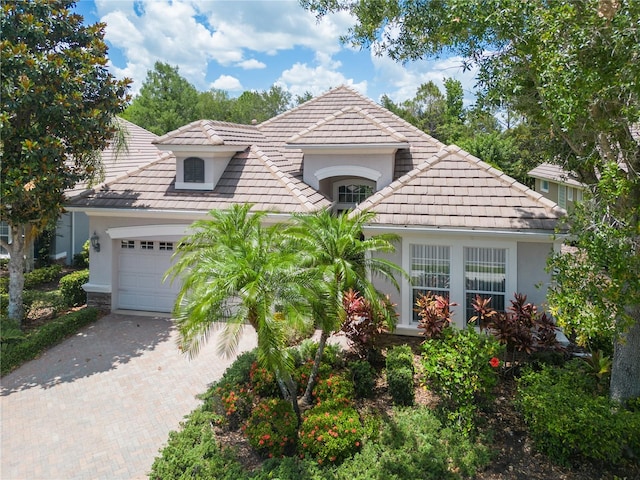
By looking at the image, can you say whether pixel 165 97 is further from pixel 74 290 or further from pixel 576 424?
pixel 576 424

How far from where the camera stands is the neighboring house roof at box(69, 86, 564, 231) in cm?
1206

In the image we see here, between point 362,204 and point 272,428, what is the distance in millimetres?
7275

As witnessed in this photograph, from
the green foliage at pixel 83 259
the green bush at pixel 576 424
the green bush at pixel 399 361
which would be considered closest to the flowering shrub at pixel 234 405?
the green bush at pixel 399 361

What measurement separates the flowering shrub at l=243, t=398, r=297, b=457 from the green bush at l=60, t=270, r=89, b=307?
392 inches

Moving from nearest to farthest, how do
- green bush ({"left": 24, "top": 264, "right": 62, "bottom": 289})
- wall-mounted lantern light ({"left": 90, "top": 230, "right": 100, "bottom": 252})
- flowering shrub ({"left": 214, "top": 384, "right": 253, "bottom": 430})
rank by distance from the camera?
flowering shrub ({"left": 214, "top": 384, "right": 253, "bottom": 430}) → wall-mounted lantern light ({"left": 90, "top": 230, "right": 100, "bottom": 252}) → green bush ({"left": 24, "top": 264, "right": 62, "bottom": 289})

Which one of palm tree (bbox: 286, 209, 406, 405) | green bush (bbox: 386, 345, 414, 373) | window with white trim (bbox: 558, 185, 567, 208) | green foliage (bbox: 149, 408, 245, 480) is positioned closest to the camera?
green foliage (bbox: 149, 408, 245, 480)

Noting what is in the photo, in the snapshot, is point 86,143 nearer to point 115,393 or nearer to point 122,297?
point 122,297

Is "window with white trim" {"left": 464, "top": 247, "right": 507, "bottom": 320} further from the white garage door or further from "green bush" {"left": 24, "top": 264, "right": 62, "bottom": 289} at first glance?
"green bush" {"left": 24, "top": 264, "right": 62, "bottom": 289}

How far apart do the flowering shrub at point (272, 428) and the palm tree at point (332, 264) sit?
1082mm

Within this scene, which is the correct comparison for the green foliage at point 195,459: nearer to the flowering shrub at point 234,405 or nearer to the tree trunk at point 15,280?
the flowering shrub at point 234,405

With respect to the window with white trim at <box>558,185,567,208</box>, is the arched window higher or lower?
lower

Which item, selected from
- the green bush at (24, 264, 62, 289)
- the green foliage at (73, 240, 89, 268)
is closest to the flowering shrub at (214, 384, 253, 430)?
the green bush at (24, 264, 62, 289)

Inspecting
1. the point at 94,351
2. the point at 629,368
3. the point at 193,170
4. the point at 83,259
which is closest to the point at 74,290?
the point at 94,351

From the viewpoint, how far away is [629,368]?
A: 328 inches
